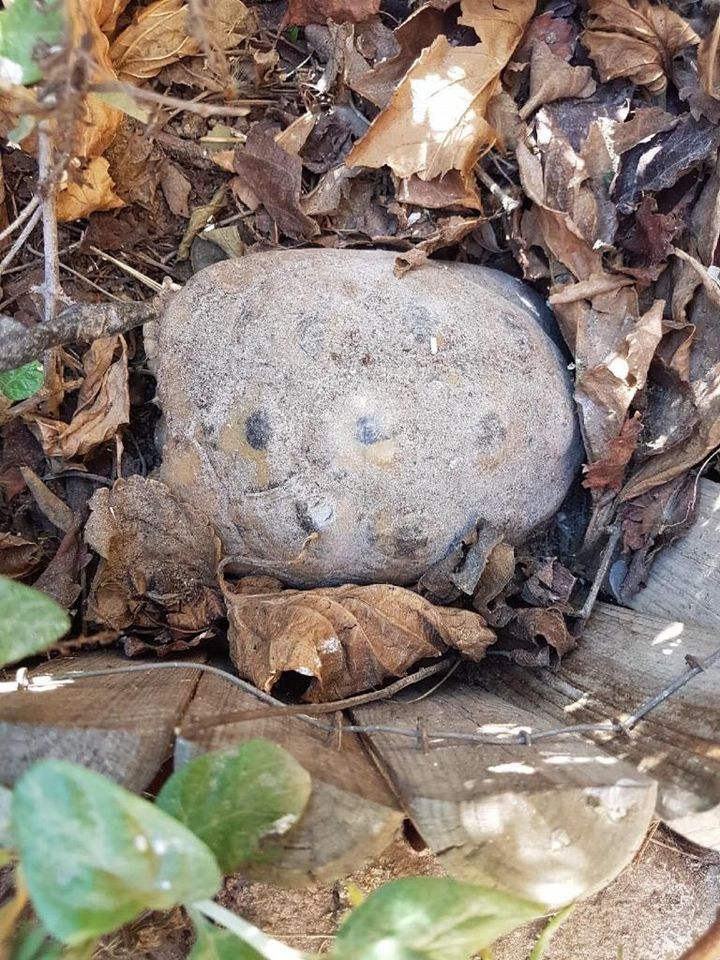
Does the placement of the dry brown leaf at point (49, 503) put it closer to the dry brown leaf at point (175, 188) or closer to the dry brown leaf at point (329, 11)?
the dry brown leaf at point (175, 188)

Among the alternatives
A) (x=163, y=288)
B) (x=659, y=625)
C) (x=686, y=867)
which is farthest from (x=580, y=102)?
(x=686, y=867)

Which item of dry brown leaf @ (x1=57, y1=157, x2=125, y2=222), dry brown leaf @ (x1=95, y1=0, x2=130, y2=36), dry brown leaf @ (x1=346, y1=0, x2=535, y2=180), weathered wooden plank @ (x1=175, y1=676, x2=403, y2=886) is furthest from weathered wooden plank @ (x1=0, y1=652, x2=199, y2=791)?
dry brown leaf @ (x1=95, y1=0, x2=130, y2=36)

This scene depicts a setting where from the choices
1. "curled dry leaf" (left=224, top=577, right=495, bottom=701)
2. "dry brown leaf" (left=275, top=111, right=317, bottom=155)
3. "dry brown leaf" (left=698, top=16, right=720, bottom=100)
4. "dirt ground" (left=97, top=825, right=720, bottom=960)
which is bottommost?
"dirt ground" (left=97, top=825, right=720, bottom=960)

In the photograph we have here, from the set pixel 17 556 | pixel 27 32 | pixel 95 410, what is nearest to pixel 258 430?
pixel 95 410

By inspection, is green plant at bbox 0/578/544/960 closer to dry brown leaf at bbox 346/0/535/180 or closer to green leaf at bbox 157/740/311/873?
green leaf at bbox 157/740/311/873

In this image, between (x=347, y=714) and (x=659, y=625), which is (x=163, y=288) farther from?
(x=659, y=625)

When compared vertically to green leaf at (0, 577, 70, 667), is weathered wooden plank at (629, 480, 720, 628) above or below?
below
